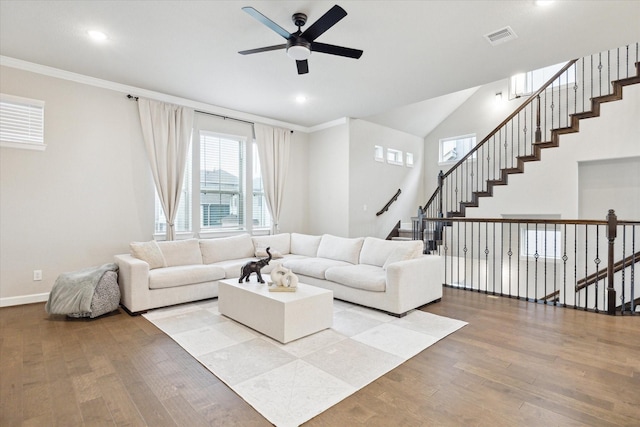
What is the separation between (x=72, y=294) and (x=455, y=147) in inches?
338

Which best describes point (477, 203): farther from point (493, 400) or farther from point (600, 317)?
point (493, 400)

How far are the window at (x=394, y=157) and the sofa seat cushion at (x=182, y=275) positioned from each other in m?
4.94

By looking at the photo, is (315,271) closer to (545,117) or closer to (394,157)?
(394,157)

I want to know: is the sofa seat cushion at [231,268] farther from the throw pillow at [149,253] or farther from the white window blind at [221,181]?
the white window blind at [221,181]

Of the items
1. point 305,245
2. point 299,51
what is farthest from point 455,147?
point 299,51

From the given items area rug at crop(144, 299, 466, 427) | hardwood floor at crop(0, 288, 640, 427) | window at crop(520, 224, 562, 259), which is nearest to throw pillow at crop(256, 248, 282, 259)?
area rug at crop(144, 299, 466, 427)

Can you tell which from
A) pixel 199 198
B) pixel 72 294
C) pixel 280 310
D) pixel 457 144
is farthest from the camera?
pixel 457 144

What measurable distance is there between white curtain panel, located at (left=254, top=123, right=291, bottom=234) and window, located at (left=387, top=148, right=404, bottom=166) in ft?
8.26

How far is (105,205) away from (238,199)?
2226mm

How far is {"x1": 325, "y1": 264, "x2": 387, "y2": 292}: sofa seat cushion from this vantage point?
151 inches

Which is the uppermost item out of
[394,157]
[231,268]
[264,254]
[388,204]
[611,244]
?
[394,157]

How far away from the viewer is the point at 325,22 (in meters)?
2.70

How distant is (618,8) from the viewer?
2.91m

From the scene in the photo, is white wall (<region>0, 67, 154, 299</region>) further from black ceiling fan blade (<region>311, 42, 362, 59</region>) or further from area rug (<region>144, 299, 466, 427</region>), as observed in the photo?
black ceiling fan blade (<region>311, 42, 362, 59</region>)
